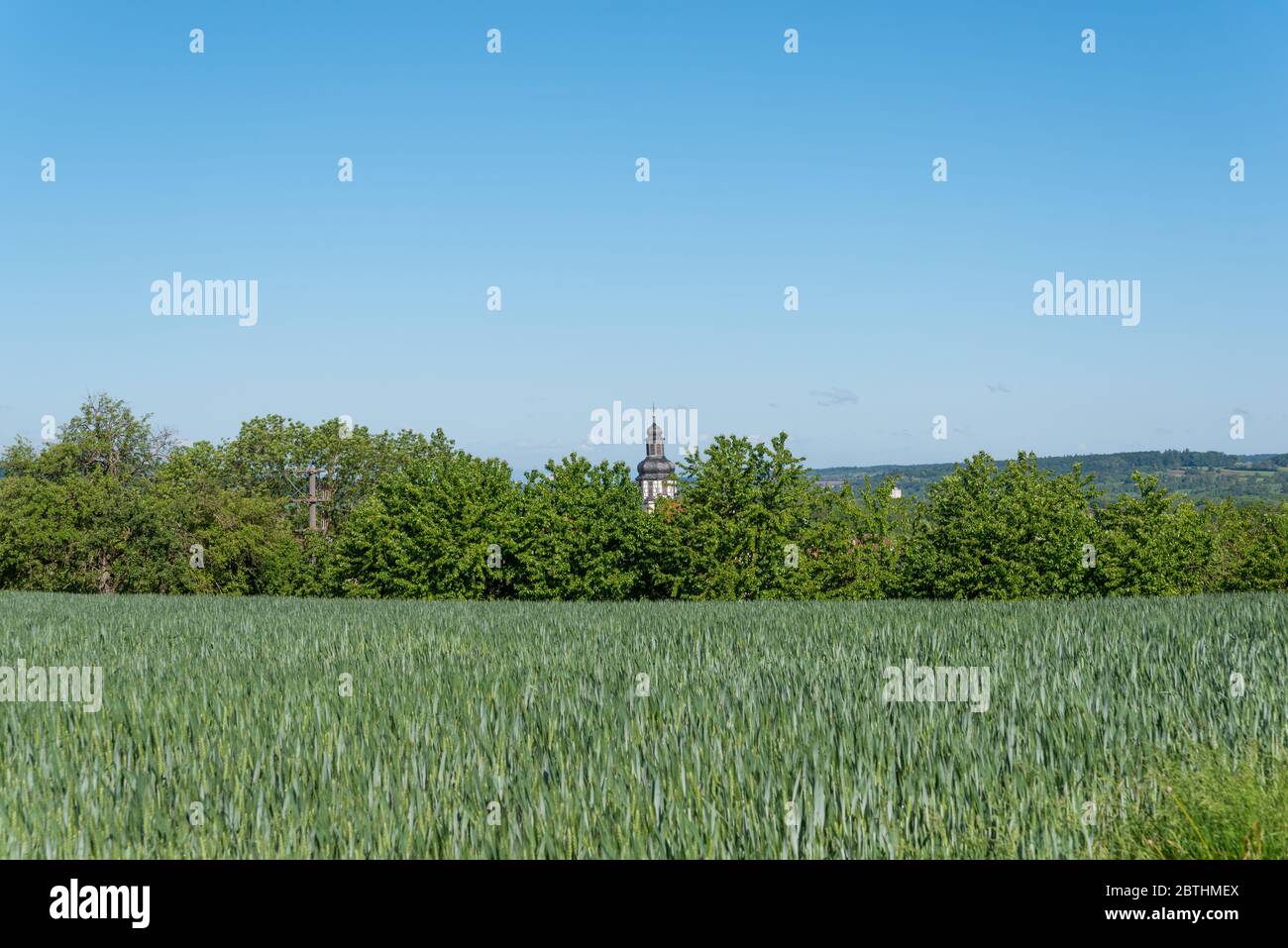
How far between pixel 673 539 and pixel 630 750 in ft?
124

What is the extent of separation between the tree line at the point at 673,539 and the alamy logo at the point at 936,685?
108ft

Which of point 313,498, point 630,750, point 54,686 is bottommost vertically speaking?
point 54,686

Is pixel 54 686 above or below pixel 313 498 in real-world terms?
below

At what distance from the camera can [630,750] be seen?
6609 mm

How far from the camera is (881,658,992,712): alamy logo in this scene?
846cm

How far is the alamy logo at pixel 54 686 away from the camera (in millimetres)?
9442

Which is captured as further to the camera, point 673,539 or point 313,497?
point 313,497
